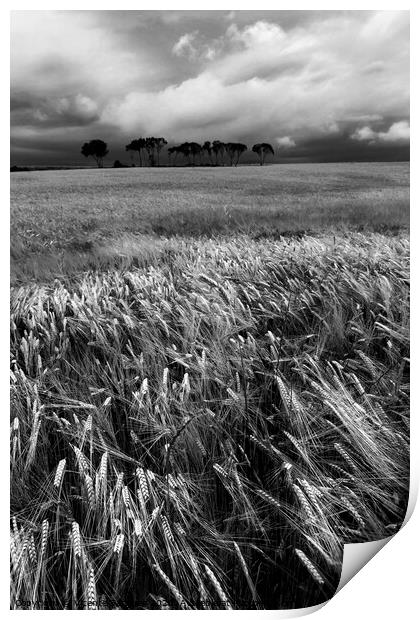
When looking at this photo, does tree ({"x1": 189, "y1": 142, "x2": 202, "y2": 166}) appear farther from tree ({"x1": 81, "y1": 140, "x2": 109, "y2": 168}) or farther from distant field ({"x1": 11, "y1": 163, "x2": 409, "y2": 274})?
tree ({"x1": 81, "y1": 140, "x2": 109, "y2": 168})

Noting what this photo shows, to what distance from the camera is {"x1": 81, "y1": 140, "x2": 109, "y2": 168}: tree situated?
63.9 inches

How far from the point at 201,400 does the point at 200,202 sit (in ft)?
3.68

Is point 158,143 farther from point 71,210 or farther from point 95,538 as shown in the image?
point 95,538

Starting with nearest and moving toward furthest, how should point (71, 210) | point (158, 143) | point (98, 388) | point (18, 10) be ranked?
point (98, 388), point (18, 10), point (158, 143), point (71, 210)

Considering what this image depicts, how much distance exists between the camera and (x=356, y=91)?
5.05 ft

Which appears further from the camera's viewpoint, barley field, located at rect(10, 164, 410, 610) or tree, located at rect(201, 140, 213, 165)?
tree, located at rect(201, 140, 213, 165)

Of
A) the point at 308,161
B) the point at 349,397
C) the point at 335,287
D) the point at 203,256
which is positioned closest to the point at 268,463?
the point at 349,397

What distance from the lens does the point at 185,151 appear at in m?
1.68

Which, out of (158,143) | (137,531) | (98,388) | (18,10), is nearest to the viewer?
(137,531)

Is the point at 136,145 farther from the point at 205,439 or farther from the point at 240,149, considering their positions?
the point at 205,439

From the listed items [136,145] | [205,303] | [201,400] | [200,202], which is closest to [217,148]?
[136,145]

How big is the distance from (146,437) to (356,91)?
1295mm

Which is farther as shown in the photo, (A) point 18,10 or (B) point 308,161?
(B) point 308,161

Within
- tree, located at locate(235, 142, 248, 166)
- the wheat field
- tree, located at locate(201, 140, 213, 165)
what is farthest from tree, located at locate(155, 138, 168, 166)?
the wheat field
